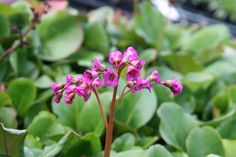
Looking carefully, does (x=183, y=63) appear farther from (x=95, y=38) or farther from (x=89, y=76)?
(x=89, y=76)

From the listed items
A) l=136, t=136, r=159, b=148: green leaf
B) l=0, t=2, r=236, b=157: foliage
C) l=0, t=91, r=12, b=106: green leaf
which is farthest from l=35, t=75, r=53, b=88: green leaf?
l=136, t=136, r=159, b=148: green leaf

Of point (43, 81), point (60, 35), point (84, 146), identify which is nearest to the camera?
point (84, 146)

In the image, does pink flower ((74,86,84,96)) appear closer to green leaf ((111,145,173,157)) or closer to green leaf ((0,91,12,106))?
green leaf ((111,145,173,157))

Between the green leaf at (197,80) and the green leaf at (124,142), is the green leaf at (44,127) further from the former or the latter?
the green leaf at (197,80)

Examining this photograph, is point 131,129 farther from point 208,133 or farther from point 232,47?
point 232,47

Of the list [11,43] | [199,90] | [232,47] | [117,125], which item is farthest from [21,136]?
[232,47]

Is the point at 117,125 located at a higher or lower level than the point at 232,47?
higher

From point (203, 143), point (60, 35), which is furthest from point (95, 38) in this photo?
point (203, 143)
